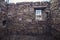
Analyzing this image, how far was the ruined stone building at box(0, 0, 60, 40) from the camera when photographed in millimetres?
5414

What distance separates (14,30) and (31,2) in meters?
1.50

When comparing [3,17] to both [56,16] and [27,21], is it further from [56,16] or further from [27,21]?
[56,16]

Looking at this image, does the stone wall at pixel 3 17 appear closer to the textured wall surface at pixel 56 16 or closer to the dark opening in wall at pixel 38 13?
the dark opening in wall at pixel 38 13

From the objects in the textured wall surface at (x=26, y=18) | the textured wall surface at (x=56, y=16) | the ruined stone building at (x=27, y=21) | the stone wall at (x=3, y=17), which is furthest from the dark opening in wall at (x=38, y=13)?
the stone wall at (x=3, y=17)

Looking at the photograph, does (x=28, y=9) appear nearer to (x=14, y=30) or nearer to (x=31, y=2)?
(x=31, y=2)

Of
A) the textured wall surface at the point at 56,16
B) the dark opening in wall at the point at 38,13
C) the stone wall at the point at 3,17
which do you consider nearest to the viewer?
the textured wall surface at the point at 56,16

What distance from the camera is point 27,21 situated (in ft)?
18.3

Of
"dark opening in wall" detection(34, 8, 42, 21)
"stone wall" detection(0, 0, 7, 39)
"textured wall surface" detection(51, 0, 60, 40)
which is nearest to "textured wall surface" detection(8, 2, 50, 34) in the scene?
"dark opening in wall" detection(34, 8, 42, 21)

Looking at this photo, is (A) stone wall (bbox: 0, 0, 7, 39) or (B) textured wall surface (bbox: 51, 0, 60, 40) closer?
(B) textured wall surface (bbox: 51, 0, 60, 40)

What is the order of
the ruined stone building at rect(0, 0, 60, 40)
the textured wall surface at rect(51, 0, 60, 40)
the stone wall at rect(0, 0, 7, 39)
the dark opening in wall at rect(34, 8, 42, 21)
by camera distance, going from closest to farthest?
1. the textured wall surface at rect(51, 0, 60, 40)
2. the stone wall at rect(0, 0, 7, 39)
3. the ruined stone building at rect(0, 0, 60, 40)
4. the dark opening in wall at rect(34, 8, 42, 21)

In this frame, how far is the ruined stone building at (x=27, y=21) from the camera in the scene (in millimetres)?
5414

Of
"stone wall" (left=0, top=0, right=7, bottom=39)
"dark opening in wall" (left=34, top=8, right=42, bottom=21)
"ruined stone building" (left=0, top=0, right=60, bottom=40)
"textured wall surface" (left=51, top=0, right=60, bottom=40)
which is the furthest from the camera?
"dark opening in wall" (left=34, top=8, right=42, bottom=21)

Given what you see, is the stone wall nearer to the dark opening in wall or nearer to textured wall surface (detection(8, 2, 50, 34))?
textured wall surface (detection(8, 2, 50, 34))

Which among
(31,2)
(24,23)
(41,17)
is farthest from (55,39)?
(31,2)
